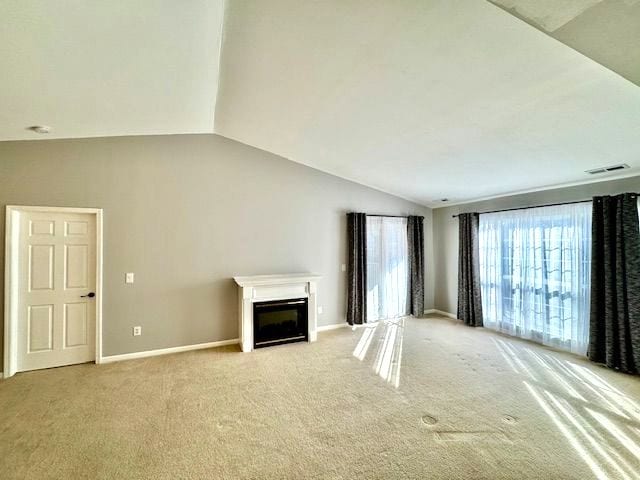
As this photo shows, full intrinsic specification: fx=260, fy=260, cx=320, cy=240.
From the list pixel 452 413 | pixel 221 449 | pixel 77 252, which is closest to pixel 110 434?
pixel 221 449

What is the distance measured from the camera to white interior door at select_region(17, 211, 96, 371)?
10.3ft

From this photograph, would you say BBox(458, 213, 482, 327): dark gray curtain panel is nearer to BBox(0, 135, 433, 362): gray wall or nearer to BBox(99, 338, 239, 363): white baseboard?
BBox(0, 135, 433, 362): gray wall

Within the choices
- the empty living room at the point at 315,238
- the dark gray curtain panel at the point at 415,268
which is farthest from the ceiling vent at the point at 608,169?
the dark gray curtain panel at the point at 415,268

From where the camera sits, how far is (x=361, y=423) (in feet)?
7.46

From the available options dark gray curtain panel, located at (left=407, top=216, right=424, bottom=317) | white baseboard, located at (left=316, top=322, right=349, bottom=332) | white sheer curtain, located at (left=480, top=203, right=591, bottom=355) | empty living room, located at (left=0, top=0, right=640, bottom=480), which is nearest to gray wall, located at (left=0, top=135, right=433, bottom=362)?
empty living room, located at (left=0, top=0, right=640, bottom=480)

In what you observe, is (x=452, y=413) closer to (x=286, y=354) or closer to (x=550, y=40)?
(x=286, y=354)

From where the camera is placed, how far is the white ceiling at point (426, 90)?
1.67 m

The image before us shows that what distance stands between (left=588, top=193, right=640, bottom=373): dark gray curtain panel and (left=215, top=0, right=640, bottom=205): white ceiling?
20.8 inches

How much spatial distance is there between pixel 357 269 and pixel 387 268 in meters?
0.79

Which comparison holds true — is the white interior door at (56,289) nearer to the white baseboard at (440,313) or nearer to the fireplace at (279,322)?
the fireplace at (279,322)

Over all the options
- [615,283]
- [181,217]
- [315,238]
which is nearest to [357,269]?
[315,238]

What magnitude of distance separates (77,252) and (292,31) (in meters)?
3.71

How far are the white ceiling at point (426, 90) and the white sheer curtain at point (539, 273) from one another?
683 millimetres

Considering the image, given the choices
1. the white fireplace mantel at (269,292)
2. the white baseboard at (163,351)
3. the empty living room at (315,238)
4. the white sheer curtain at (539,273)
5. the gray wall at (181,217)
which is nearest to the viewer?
the empty living room at (315,238)
